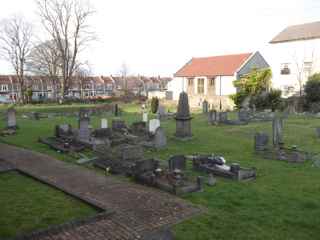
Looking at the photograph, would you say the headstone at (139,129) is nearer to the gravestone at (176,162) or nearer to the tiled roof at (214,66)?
the gravestone at (176,162)

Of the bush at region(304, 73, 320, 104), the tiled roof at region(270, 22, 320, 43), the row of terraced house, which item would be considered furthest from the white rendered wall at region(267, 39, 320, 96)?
the row of terraced house

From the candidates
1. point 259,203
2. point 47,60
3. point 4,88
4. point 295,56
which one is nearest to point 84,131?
point 259,203

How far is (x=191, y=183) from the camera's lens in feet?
29.7

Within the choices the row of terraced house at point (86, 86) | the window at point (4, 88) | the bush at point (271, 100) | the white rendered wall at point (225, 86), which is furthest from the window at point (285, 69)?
the window at point (4, 88)

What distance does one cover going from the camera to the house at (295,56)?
35.4 m

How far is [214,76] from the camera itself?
43.5m

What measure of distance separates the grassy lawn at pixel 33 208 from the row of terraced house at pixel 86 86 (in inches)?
2176

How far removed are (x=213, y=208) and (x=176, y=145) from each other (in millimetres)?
8577

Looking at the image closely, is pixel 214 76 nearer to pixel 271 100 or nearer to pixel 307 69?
pixel 307 69

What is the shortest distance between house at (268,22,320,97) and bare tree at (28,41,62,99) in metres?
33.1

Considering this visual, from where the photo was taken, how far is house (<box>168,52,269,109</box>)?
41438mm

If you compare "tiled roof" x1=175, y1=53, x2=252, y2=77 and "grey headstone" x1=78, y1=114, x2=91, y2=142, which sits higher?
"tiled roof" x1=175, y1=53, x2=252, y2=77

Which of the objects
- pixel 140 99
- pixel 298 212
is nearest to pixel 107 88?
pixel 140 99

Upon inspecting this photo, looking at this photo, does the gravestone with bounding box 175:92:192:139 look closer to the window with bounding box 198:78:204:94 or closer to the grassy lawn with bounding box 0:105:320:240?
the grassy lawn with bounding box 0:105:320:240
